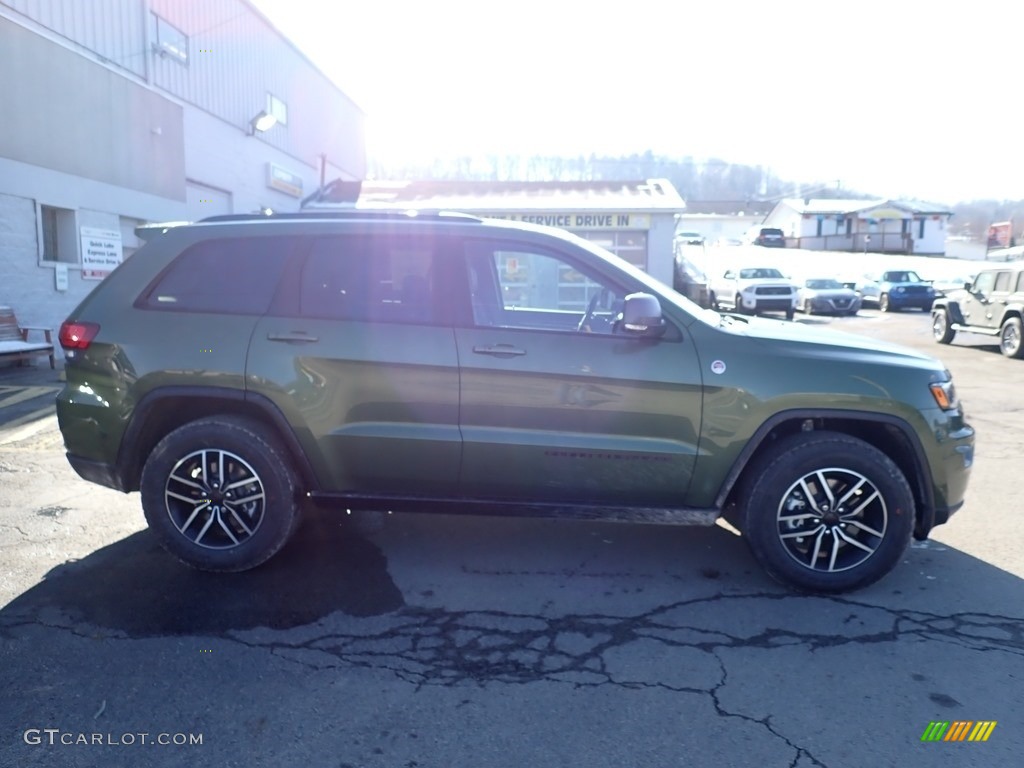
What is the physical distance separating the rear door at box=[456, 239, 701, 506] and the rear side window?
1.14 meters

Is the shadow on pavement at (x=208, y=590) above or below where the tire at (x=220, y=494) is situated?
below

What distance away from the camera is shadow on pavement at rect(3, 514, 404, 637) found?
148 inches

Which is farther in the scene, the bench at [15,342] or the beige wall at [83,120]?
the beige wall at [83,120]

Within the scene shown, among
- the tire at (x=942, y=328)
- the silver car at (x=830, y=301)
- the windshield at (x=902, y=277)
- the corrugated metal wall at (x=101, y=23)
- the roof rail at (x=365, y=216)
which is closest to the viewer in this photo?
the roof rail at (x=365, y=216)

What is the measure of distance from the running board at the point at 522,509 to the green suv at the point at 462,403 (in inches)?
0.5

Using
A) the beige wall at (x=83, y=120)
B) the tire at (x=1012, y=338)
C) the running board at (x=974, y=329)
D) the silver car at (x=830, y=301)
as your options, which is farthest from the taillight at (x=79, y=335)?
the silver car at (x=830, y=301)

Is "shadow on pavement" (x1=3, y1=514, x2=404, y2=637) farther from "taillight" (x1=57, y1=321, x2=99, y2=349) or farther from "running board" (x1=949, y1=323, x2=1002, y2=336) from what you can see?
"running board" (x1=949, y1=323, x2=1002, y2=336)

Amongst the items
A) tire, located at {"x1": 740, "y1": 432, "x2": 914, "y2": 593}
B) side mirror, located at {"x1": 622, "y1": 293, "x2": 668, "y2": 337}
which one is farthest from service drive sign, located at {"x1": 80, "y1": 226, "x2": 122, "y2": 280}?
tire, located at {"x1": 740, "y1": 432, "x2": 914, "y2": 593}

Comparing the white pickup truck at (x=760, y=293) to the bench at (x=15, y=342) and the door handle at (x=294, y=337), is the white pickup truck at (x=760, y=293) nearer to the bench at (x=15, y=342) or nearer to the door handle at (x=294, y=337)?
the bench at (x=15, y=342)

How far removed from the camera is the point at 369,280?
4277 millimetres

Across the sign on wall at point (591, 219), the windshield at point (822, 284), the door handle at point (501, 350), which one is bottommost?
the door handle at point (501, 350)

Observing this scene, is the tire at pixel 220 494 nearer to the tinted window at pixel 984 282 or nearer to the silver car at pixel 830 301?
the tinted window at pixel 984 282

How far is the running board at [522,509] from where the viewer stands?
4.04 meters

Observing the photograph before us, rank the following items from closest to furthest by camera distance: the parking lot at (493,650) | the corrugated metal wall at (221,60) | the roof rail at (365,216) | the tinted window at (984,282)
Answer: the parking lot at (493,650)
the roof rail at (365,216)
the corrugated metal wall at (221,60)
the tinted window at (984,282)
